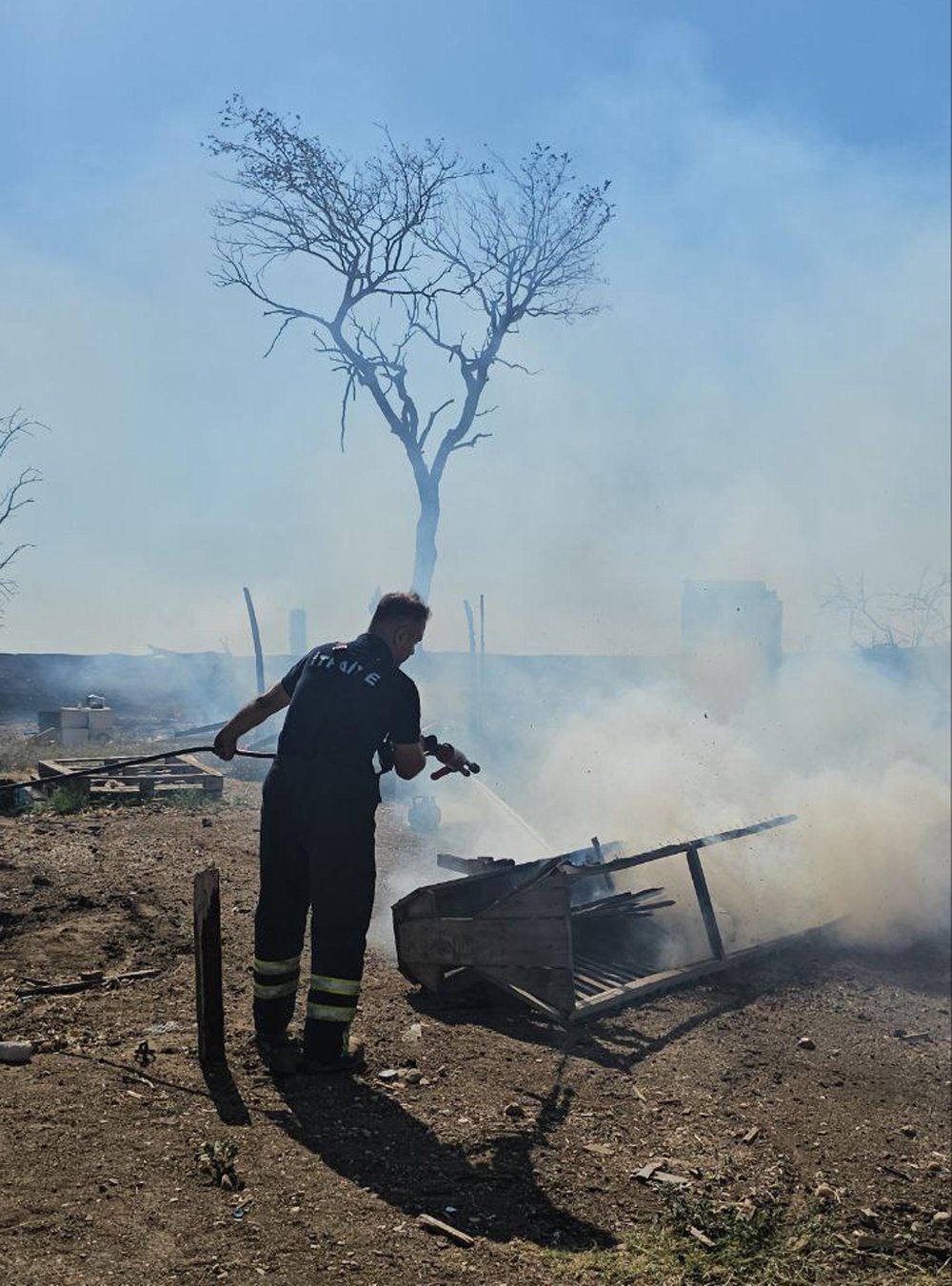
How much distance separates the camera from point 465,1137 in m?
4.05

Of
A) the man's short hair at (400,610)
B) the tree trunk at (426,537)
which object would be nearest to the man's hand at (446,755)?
the man's short hair at (400,610)

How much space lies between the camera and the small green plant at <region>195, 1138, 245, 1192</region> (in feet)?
11.2

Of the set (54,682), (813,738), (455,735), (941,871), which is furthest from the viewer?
(54,682)

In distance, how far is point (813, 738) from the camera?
13.7m

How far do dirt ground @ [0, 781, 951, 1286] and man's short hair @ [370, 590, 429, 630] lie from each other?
1.99 m

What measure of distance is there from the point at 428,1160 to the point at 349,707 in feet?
5.98

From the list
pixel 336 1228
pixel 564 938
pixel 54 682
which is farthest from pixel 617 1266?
pixel 54 682

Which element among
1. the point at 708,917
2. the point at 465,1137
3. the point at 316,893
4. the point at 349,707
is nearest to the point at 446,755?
the point at 349,707

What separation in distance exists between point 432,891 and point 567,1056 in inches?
44.5

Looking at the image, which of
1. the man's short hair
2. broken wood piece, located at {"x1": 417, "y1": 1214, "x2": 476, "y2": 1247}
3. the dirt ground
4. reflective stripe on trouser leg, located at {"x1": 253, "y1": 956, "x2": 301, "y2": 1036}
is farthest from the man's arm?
broken wood piece, located at {"x1": 417, "y1": 1214, "x2": 476, "y2": 1247}

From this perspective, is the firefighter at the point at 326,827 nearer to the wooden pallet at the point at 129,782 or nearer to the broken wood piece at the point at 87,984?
the broken wood piece at the point at 87,984

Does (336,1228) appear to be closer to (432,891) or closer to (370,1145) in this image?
(370,1145)

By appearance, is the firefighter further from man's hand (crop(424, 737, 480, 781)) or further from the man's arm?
man's hand (crop(424, 737, 480, 781))

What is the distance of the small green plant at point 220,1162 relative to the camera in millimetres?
3422
